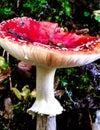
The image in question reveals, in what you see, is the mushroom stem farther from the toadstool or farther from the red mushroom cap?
the red mushroom cap

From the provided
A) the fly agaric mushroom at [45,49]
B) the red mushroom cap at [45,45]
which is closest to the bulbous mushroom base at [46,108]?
the fly agaric mushroom at [45,49]

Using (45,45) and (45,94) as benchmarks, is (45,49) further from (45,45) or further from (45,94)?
(45,94)

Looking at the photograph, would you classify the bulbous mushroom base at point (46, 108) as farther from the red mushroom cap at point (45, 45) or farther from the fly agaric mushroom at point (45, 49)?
the red mushroom cap at point (45, 45)

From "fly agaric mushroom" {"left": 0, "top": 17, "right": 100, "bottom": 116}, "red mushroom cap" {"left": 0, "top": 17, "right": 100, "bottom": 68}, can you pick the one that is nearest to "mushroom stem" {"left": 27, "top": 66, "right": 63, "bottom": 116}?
"fly agaric mushroom" {"left": 0, "top": 17, "right": 100, "bottom": 116}

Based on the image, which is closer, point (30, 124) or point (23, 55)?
point (23, 55)

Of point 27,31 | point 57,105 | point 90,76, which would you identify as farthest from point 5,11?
point 57,105

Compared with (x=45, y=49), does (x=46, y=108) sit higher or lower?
lower

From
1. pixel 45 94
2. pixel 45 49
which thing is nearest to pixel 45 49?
pixel 45 49

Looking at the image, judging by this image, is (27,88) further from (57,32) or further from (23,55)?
(23,55)
